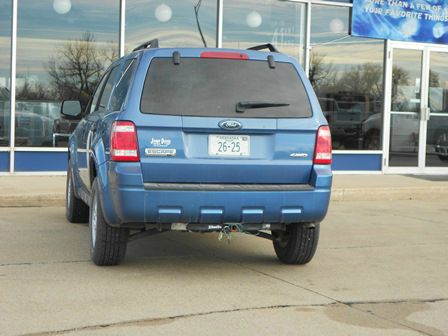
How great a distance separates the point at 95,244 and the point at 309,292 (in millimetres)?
1932

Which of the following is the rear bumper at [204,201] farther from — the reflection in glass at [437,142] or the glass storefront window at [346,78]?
the reflection in glass at [437,142]

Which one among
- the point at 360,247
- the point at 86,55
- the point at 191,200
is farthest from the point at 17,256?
the point at 86,55

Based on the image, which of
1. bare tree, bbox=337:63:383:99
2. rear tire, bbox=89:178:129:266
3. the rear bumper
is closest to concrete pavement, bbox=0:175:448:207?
bare tree, bbox=337:63:383:99

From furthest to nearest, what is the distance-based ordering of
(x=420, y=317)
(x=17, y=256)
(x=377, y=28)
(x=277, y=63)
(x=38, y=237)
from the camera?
(x=377, y=28) < (x=38, y=237) < (x=17, y=256) < (x=277, y=63) < (x=420, y=317)

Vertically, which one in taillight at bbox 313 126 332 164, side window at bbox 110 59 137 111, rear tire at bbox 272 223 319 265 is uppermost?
side window at bbox 110 59 137 111

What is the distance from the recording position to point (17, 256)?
693 centimetres

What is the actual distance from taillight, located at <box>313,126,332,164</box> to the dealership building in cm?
763

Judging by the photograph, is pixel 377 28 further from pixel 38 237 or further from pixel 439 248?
pixel 38 237

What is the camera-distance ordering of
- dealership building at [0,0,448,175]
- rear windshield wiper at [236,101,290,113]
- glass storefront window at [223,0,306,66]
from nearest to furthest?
rear windshield wiper at [236,101,290,113] → dealership building at [0,0,448,175] → glass storefront window at [223,0,306,66]

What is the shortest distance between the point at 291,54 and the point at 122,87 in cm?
884

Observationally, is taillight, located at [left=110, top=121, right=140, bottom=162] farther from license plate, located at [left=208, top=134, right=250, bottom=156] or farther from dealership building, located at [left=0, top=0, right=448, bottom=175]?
dealership building, located at [left=0, top=0, right=448, bottom=175]

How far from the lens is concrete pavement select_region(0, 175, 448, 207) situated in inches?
414

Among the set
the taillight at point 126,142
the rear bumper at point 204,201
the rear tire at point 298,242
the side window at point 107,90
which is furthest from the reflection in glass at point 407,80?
the taillight at point 126,142

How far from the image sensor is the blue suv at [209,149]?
19.2 feet
